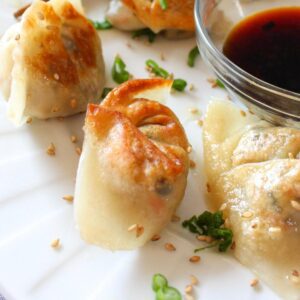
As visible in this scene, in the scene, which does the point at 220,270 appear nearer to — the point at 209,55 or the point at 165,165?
the point at 165,165

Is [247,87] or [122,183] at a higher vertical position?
[122,183]

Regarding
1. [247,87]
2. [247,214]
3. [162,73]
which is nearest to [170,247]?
[247,214]

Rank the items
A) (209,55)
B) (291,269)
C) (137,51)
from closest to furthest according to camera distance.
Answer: (291,269), (209,55), (137,51)

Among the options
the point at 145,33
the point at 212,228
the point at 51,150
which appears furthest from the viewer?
the point at 145,33

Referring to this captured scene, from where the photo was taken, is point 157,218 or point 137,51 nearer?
point 157,218

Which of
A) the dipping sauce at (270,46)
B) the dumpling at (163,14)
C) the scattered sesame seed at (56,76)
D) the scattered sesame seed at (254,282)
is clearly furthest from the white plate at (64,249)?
the dumpling at (163,14)

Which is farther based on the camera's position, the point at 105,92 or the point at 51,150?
the point at 105,92

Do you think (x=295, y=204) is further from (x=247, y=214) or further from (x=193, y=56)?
(x=193, y=56)

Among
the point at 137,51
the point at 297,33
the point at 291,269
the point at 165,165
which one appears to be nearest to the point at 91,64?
the point at 137,51
